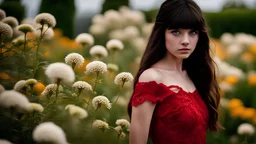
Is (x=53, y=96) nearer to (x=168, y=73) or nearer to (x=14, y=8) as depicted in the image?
(x=168, y=73)

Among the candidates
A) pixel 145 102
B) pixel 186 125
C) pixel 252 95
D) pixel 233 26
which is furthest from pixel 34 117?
pixel 233 26

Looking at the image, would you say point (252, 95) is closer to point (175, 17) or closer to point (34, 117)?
point (175, 17)

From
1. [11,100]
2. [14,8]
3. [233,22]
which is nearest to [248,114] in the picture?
[11,100]

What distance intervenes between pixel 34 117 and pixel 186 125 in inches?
33.7

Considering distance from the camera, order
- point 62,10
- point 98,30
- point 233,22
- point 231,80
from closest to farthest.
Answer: point 231,80 → point 98,30 → point 62,10 → point 233,22

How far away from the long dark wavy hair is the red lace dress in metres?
0.21

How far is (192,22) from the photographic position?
223 centimetres

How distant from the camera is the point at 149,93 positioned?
2.16m

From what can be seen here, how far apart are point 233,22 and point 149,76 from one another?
835 centimetres

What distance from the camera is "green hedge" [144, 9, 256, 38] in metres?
10.2

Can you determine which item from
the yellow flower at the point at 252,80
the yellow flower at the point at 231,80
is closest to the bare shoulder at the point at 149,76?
the yellow flower at the point at 231,80

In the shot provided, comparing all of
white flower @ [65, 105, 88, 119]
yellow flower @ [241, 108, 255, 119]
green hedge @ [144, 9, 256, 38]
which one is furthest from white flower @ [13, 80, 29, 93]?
green hedge @ [144, 9, 256, 38]

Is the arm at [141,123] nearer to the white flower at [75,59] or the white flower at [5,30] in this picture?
the white flower at [75,59]

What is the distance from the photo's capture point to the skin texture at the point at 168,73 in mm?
2143
